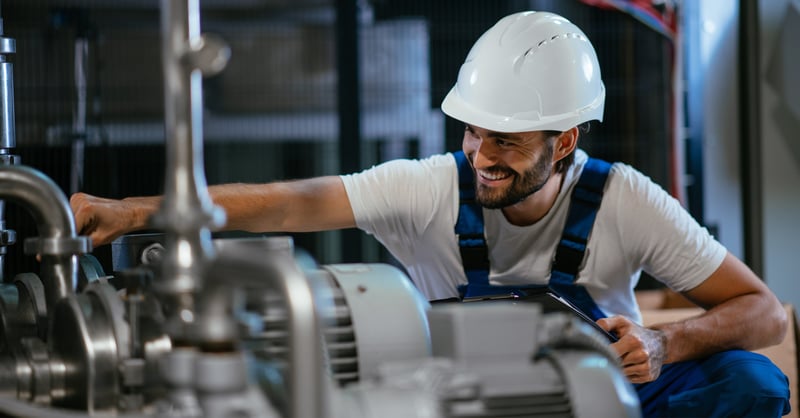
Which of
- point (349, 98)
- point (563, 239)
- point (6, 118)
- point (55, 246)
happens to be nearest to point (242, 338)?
point (55, 246)

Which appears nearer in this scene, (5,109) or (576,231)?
(5,109)

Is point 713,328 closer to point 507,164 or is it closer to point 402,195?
point 507,164

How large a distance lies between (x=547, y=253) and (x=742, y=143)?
169cm

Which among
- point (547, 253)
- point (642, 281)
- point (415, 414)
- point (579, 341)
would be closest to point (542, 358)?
point (579, 341)

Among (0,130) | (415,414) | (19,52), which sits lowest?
(415,414)

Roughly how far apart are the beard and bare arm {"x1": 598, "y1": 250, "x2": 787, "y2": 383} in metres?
0.32

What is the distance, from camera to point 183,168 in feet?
2.77

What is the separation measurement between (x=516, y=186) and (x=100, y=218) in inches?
28.4

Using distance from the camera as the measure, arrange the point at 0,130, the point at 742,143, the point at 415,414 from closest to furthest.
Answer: the point at 415,414, the point at 0,130, the point at 742,143

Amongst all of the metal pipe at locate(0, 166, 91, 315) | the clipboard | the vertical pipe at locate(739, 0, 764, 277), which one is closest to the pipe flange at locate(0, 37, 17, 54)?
the metal pipe at locate(0, 166, 91, 315)

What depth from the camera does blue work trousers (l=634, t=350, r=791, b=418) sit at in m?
1.52

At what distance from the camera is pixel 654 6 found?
3182 mm

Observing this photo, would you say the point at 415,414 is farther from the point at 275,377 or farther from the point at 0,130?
the point at 0,130

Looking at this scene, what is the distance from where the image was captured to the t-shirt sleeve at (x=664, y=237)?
5.87ft
